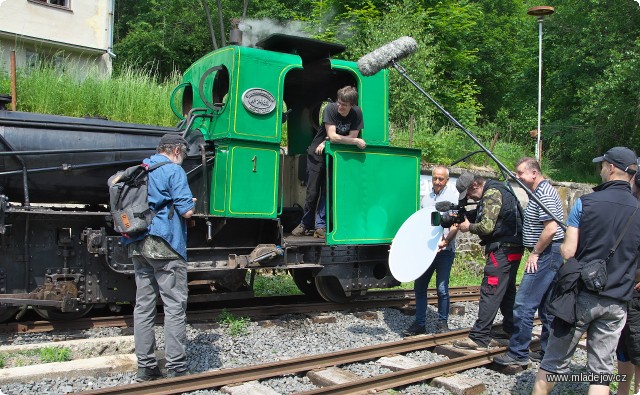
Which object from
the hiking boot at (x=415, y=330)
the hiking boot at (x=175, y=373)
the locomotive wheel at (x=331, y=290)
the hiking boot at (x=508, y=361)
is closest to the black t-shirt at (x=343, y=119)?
the locomotive wheel at (x=331, y=290)

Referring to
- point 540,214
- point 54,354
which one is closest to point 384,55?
point 540,214

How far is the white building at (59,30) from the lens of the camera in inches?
667

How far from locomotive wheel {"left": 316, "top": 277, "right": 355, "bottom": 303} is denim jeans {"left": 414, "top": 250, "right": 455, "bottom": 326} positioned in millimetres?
1294

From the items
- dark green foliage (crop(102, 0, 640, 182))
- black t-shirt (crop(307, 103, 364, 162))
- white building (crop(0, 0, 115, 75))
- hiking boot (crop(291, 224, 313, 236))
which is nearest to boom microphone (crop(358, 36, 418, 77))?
black t-shirt (crop(307, 103, 364, 162))

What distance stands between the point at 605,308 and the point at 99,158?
15.0ft

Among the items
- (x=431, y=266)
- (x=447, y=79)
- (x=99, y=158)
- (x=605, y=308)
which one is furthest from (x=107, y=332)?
(x=447, y=79)

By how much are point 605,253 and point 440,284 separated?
2.68 m

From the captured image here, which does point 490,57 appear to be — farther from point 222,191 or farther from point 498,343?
point 222,191

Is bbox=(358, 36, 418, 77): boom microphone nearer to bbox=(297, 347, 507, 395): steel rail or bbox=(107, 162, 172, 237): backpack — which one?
bbox=(107, 162, 172, 237): backpack

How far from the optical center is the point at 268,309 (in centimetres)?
662

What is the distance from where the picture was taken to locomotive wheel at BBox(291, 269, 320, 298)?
7.57 m

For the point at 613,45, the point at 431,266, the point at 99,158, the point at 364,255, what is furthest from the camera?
the point at 613,45

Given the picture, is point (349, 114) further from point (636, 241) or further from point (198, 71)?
point (636, 241)

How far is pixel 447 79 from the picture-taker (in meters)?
22.4
